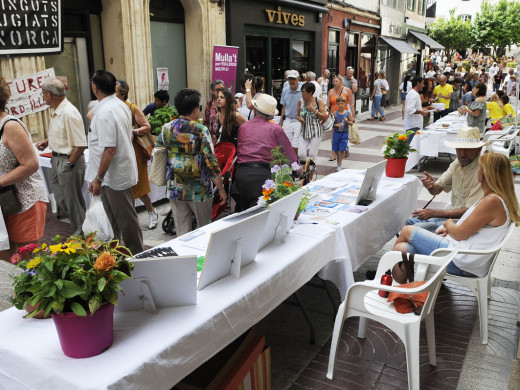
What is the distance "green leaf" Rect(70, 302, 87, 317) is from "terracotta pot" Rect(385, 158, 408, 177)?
153 inches

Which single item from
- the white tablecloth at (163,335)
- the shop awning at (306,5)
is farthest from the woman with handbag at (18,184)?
the shop awning at (306,5)

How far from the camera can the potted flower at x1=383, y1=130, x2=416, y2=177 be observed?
15.9 feet

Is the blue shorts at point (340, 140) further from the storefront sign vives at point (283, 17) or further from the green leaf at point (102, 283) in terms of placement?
the green leaf at point (102, 283)

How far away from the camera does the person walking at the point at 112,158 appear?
4.26m

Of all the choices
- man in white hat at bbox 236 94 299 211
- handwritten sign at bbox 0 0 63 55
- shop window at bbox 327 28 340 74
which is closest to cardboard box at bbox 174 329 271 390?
man in white hat at bbox 236 94 299 211

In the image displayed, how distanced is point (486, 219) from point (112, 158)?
126 inches

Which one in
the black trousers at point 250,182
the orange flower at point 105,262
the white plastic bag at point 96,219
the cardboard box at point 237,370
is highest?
the orange flower at point 105,262

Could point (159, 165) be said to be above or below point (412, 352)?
above

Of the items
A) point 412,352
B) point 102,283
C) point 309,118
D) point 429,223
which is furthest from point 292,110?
point 102,283

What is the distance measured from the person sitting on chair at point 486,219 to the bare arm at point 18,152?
3.18m

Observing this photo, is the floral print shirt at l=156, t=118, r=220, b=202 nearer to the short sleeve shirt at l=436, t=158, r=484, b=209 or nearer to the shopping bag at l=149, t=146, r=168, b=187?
the shopping bag at l=149, t=146, r=168, b=187

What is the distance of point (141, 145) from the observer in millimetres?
5969

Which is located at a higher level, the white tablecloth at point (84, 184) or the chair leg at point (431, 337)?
the white tablecloth at point (84, 184)

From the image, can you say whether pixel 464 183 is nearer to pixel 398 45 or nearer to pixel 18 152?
pixel 18 152
